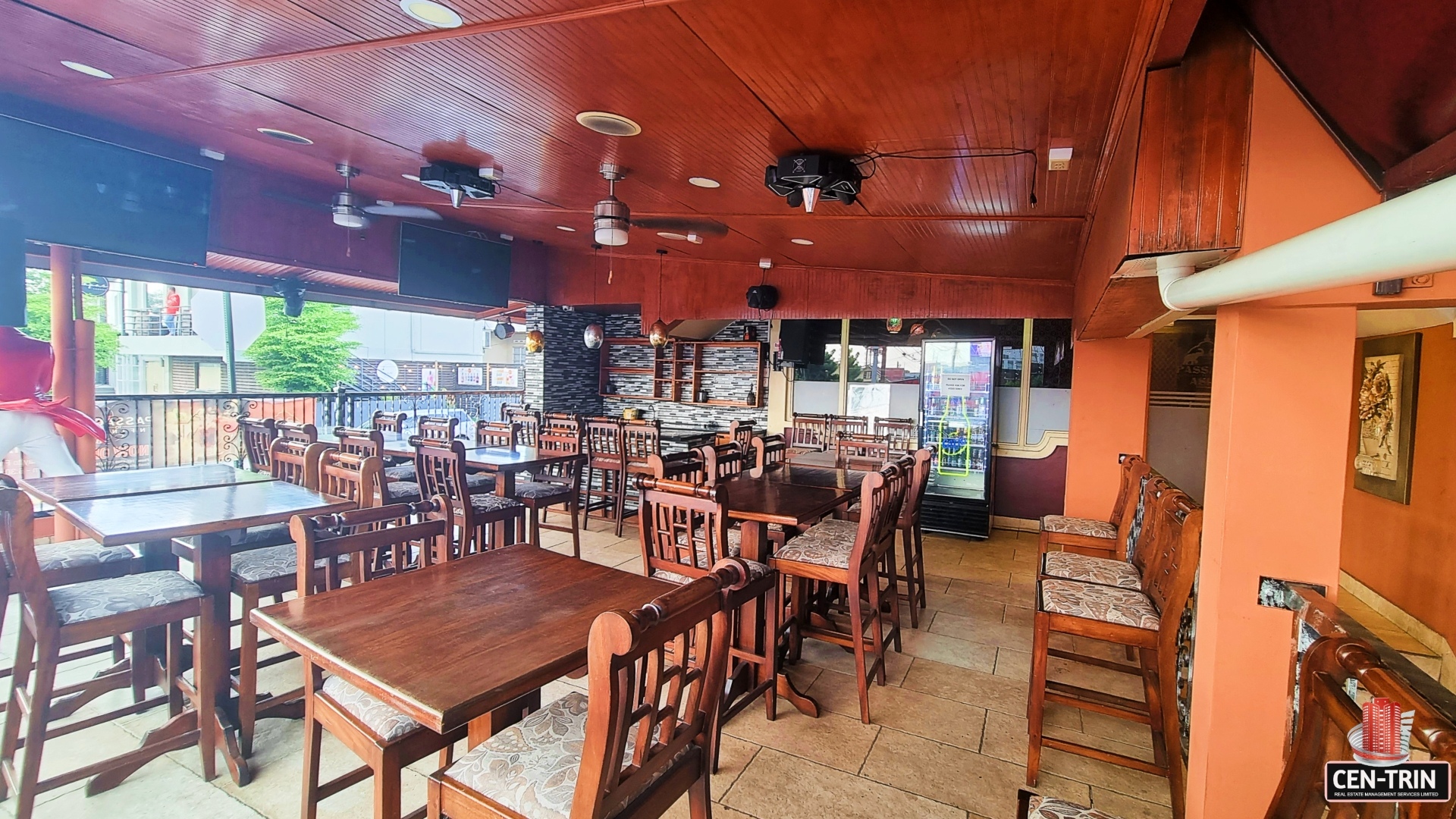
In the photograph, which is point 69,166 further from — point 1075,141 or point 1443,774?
point 1443,774

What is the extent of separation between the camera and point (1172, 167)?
4.91 ft

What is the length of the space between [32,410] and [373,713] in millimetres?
3983

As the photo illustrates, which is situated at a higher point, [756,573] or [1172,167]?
[1172,167]

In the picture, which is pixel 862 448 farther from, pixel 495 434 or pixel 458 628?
pixel 458 628

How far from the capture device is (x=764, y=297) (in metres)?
5.76

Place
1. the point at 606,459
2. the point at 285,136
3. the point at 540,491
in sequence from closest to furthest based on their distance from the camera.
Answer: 1. the point at 285,136
2. the point at 540,491
3. the point at 606,459

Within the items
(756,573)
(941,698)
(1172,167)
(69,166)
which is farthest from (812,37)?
(69,166)

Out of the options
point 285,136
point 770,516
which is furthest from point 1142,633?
point 285,136

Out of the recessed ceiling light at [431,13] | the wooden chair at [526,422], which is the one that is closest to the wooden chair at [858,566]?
the recessed ceiling light at [431,13]

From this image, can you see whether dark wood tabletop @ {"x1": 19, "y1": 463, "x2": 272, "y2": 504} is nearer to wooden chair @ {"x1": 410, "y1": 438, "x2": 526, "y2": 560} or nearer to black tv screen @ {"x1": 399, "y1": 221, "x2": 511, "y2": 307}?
wooden chair @ {"x1": 410, "y1": 438, "x2": 526, "y2": 560}

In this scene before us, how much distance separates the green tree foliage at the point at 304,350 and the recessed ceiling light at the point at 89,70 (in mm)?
12116

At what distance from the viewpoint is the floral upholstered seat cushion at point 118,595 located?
185cm

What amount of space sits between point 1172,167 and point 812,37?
99 cm

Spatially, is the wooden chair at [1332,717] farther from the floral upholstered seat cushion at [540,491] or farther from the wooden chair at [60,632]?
the floral upholstered seat cushion at [540,491]
